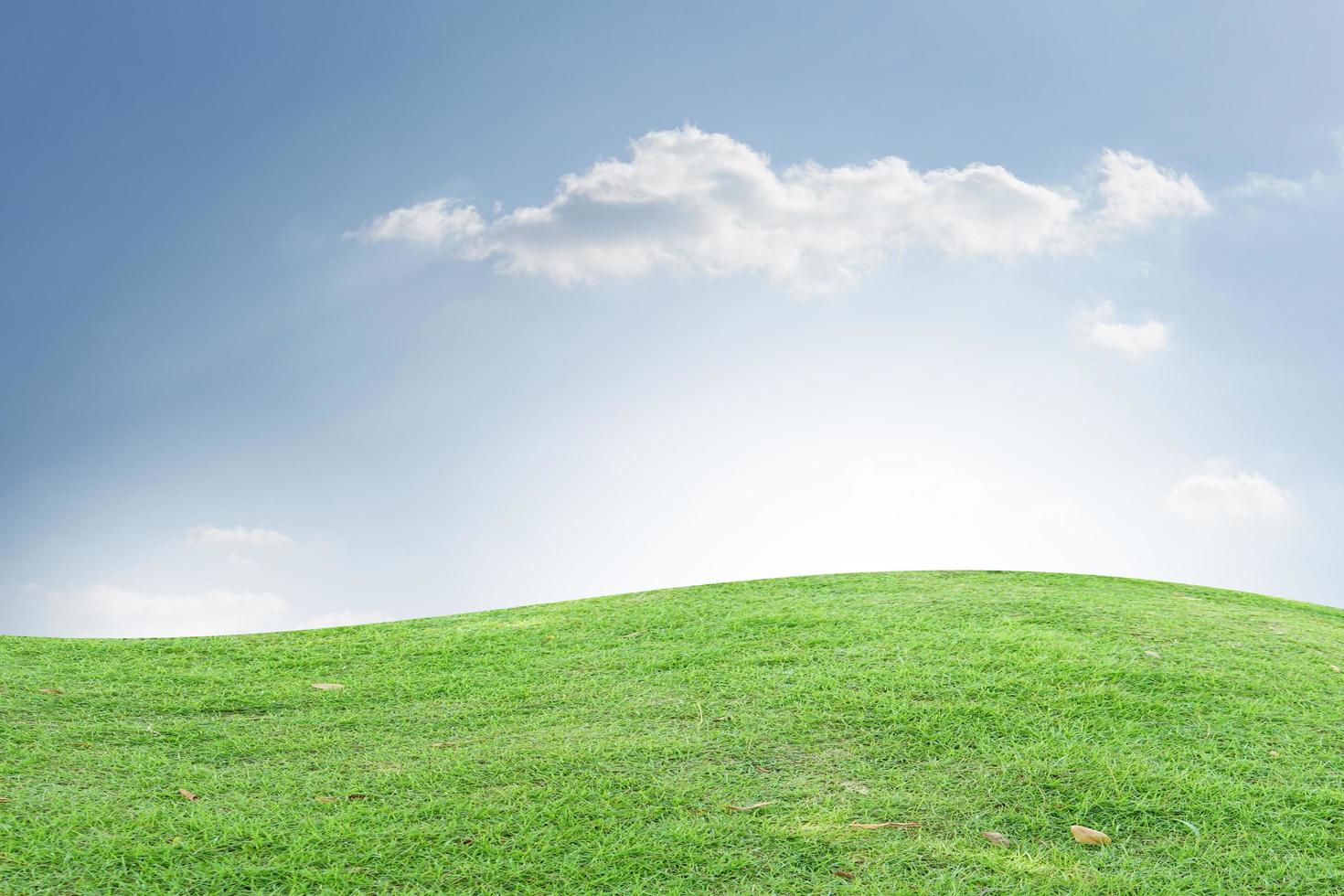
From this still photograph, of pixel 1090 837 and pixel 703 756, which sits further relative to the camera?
pixel 703 756

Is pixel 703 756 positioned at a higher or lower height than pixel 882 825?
higher

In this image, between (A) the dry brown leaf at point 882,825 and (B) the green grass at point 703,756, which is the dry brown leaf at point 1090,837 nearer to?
(B) the green grass at point 703,756

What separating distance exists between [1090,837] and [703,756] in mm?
1294

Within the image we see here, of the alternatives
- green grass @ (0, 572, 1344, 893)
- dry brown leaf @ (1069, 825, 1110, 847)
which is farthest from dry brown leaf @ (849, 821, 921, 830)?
dry brown leaf @ (1069, 825, 1110, 847)

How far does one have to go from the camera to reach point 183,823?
3178 millimetres

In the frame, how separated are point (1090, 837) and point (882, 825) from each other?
63 cm

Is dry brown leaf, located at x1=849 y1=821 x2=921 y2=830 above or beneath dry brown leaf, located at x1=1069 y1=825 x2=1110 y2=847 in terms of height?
above

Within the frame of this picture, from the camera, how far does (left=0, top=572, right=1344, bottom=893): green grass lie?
9.62ft

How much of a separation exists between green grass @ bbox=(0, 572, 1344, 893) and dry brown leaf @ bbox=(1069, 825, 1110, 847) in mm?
32

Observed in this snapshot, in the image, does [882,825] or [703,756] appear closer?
[882,825]

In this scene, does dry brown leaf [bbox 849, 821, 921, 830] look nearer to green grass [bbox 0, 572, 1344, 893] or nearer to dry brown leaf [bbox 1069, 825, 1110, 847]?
green grass [bbox 0, 572, 1344, 893]

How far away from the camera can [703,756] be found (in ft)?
12.0

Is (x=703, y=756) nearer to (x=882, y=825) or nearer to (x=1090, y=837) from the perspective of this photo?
(x=882, y=825)

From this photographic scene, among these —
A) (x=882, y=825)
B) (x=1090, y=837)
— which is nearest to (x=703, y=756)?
(x=882, y=825)
